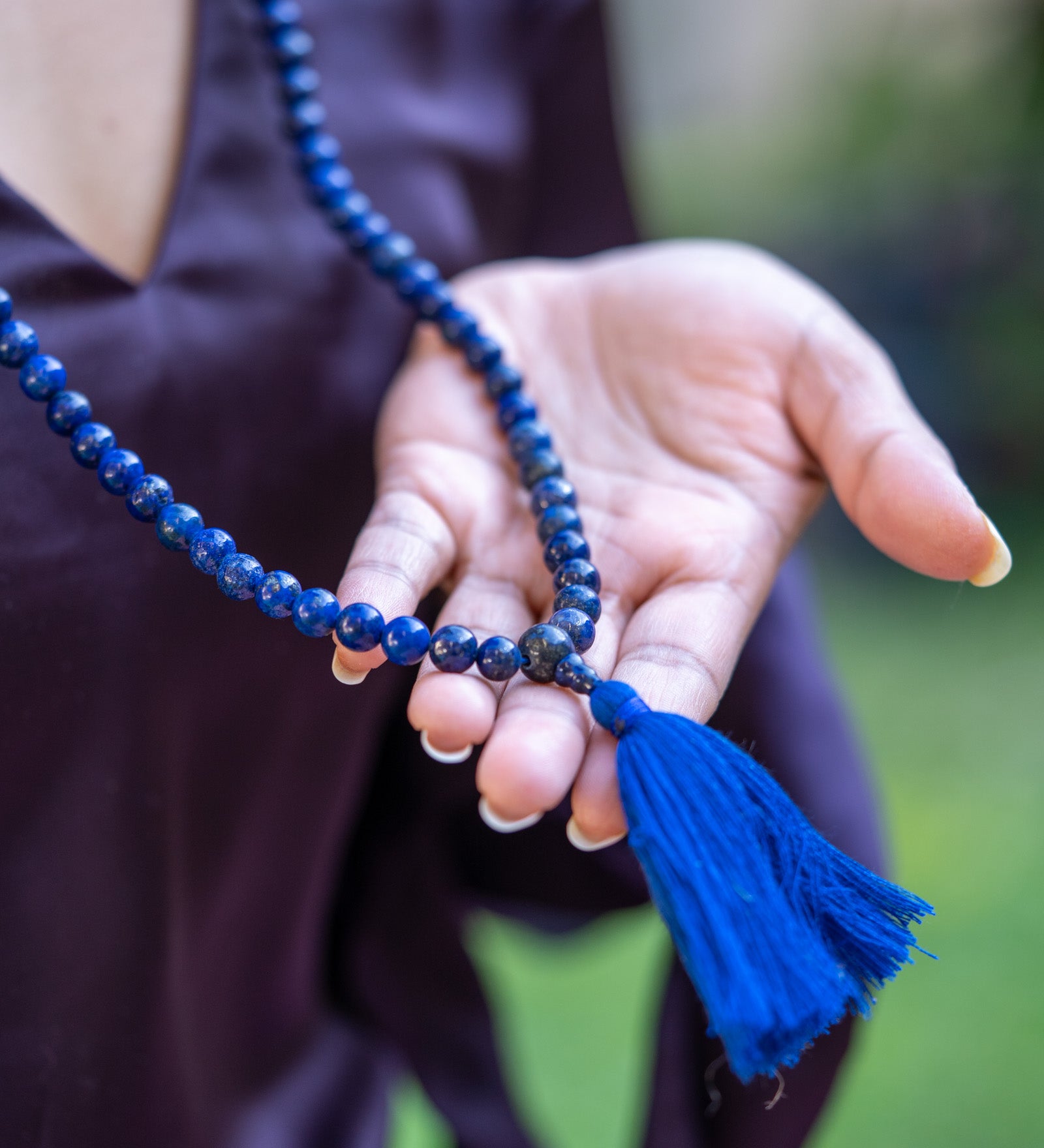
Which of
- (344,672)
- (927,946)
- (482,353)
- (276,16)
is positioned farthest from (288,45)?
(927,946)

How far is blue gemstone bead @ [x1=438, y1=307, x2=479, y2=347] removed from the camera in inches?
27.8

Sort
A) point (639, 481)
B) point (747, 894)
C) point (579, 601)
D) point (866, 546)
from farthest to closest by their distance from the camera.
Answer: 1. point (866, 546)
2. point (639, 481)
3. point (579, 601)
4. point (747, 894)

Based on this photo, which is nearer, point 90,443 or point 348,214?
point 90,443

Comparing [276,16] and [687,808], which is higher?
[276,16]

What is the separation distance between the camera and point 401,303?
743 mm

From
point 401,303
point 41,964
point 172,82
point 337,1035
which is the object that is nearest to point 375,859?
point 337,1035

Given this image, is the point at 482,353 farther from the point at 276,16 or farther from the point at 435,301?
the point at 276,16

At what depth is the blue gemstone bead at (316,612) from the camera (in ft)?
1.71

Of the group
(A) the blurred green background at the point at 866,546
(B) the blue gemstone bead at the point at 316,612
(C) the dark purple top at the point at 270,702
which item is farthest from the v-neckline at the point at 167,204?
(A) the blurred green background at the point at 866,546

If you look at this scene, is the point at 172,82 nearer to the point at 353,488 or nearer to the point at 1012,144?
the point at 353,488

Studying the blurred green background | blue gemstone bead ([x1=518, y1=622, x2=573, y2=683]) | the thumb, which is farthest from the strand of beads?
the blurred green background

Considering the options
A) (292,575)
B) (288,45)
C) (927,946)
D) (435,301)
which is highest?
(288,45)

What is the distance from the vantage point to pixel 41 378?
0.54m

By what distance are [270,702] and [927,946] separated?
0.92 metres
